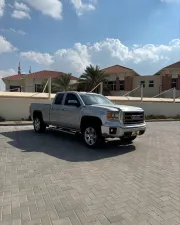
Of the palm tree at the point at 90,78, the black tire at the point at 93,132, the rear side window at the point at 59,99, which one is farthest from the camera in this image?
the palm tree at the point at 90,78

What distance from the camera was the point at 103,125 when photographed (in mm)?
7379

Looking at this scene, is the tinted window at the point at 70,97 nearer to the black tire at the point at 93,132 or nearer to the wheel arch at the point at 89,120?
the wheel arch at the point at 89,120

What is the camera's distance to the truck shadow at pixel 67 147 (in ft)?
22.5

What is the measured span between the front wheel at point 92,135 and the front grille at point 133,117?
990mm

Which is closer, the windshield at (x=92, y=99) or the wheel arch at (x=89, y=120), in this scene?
the wheel arch at (x=89, y=120)

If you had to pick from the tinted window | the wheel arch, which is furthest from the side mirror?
the wheel arch

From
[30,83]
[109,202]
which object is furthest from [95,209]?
[30,83]

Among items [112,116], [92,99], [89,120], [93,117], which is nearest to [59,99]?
[92,99]

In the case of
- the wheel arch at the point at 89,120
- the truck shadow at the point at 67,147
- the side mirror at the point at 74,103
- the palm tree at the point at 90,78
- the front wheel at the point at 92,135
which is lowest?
the truck shadow at the point at 67,147

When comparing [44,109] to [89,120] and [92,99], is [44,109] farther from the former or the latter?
[89,120]

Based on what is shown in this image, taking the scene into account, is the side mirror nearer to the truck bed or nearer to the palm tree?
the truck bed

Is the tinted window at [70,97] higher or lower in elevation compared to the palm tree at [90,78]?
lower

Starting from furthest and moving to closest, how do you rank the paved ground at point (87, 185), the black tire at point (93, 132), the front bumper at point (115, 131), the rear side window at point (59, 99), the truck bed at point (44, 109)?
1. the truck bed at point (44, 109)
2. the rear side window at point (59, 99)
3. the black tire at point (93, 132)
4. the front bumper at point (115, 131)
5. the paved ground at point (87, 185)

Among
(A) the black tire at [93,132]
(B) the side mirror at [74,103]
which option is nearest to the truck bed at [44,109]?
(B) the side mirror at [74,103]
